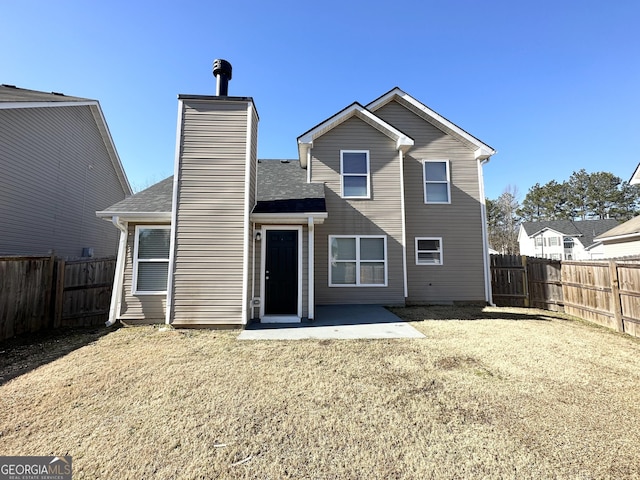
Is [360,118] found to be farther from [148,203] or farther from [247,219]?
[148,203]

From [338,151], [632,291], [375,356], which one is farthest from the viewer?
[338,151]

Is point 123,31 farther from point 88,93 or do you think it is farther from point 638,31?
point 638,31

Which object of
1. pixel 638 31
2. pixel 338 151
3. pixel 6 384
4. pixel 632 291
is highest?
pixel 638 31

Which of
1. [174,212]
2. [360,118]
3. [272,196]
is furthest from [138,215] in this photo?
[360,118]

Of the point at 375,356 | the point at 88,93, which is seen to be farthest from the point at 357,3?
the point at 88,93

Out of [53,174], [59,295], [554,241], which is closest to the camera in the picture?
[59,295]

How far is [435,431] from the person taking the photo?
268 cm

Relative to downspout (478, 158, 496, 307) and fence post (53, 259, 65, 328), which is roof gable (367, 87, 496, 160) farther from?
fence post (53, 259, 65, 328)

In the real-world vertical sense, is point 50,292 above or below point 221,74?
below

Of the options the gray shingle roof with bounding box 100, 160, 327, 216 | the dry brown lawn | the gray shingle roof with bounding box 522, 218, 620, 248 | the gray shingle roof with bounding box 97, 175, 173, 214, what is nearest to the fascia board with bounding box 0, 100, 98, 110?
the gray shingle roof with bounding box 100, 160, 327, 216

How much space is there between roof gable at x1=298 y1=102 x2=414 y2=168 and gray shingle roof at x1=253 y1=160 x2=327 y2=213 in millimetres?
1308

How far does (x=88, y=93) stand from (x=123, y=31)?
5.66m

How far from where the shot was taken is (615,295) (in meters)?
6.51

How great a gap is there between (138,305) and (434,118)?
11.3 metres
